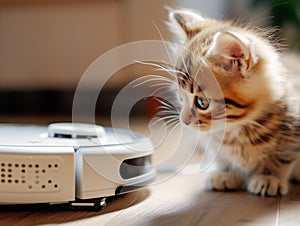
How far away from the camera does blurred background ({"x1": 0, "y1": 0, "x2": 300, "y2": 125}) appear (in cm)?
246

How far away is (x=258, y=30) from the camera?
3.86 ft

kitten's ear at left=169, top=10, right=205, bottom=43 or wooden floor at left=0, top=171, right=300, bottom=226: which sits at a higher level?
kitten's ear at left=169, top=10, right=205, bottom=43

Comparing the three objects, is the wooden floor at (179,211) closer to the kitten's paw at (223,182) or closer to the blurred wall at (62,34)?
the kitten's paw at (223,182)

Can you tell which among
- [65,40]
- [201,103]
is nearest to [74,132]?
[201,103]

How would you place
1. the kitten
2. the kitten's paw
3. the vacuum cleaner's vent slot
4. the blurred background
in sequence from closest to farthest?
the vacuum cleaner's vent slot, the kitten, the kitten's paw, the blurred background

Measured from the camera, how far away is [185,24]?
120cm

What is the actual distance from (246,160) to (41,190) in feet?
1.58

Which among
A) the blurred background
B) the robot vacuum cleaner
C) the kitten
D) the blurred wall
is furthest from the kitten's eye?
the blurred wall

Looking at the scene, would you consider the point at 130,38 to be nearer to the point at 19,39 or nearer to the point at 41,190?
the point at 19,39

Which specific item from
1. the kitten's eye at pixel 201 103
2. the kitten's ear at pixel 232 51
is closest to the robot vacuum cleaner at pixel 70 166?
the kitten's eye at pixel 201 103

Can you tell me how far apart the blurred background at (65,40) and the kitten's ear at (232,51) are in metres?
1.30

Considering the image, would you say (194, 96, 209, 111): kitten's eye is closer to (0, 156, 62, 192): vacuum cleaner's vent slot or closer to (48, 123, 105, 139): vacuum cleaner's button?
(48, 123, 105, 139): vacuum cleaner's button

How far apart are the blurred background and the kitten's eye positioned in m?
1.25

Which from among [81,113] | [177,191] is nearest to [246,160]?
[177,191]
